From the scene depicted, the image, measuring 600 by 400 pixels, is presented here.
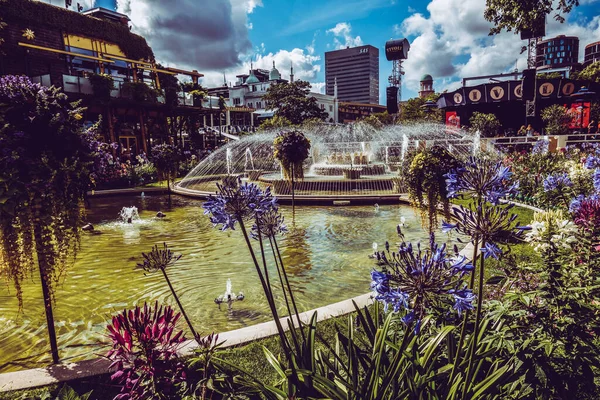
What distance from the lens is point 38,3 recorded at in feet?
90.6

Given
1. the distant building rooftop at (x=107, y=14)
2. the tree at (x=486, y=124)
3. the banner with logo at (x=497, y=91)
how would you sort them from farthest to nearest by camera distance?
the banner with logo at (x=497, y=91)
the tree at (x=486, y=124)
the distant building rooftop at (x=107, y=14)

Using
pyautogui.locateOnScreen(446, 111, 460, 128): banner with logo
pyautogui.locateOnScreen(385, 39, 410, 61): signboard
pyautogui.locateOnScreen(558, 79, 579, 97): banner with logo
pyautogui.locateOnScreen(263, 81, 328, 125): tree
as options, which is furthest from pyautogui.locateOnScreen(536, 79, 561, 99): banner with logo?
pyautogui.locateOnScreen(385, 39, 410, 61): signboard

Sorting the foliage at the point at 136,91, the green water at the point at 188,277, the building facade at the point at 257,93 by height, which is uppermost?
the building facade at the point at 257,93

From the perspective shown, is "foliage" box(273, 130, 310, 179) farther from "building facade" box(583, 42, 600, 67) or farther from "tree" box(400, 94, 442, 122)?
"building facade" box(583, 42, 600, 67)

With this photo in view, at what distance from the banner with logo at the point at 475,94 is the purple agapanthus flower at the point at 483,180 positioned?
4734cm

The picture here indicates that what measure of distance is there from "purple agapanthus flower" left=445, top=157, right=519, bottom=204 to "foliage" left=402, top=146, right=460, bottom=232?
306 centimetres

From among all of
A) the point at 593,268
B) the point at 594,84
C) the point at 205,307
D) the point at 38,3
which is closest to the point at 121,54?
the point at 38,3

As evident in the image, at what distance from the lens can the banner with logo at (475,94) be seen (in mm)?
43409

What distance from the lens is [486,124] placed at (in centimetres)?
4078

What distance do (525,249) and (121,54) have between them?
3671cm

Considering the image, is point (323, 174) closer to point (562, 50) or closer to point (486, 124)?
point (486, 124)

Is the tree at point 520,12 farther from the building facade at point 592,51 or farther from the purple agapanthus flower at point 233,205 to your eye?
the building facade at point 592,51

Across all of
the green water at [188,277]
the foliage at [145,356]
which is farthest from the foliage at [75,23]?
the foliage at [145,356]

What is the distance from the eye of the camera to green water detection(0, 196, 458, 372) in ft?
16.3
